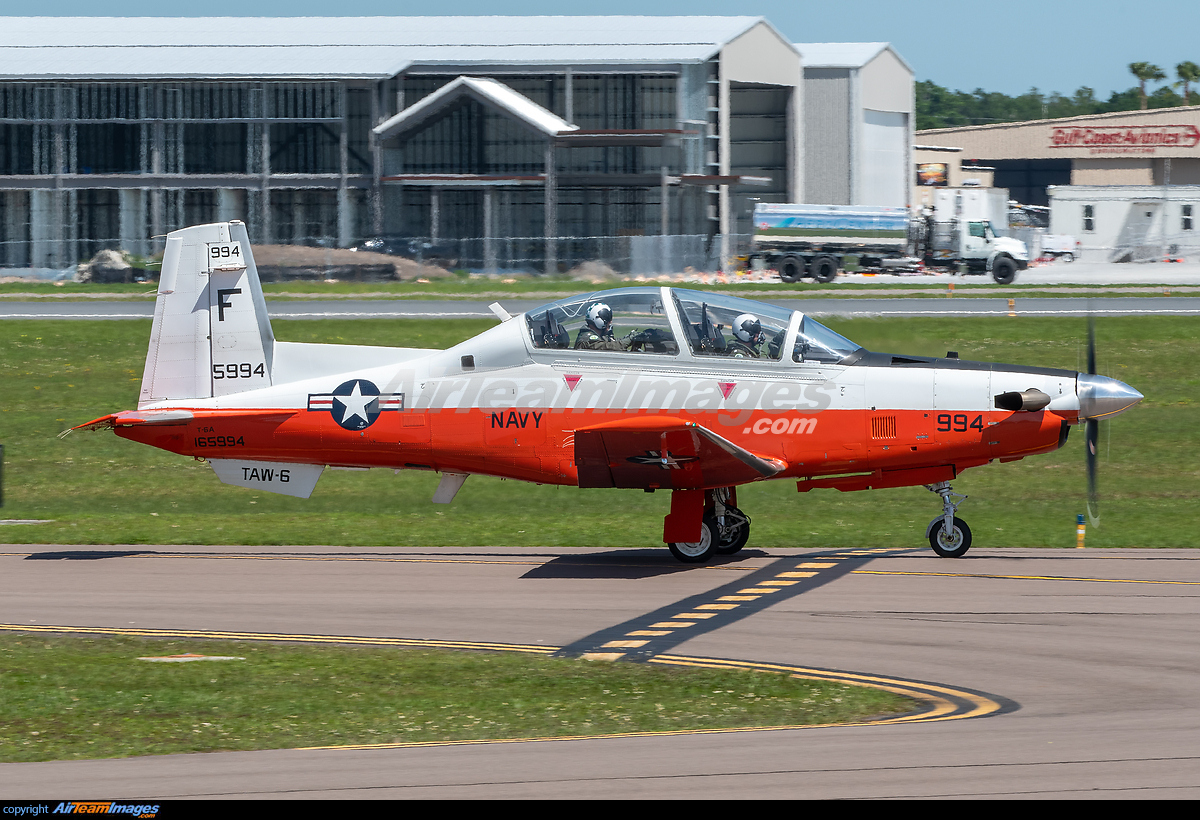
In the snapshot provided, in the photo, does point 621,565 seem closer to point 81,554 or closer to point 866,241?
point 81,554

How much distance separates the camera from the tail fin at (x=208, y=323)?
16.9 meters

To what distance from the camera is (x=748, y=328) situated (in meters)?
15.7

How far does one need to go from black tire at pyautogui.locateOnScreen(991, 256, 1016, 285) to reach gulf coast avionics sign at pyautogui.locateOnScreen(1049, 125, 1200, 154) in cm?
4771

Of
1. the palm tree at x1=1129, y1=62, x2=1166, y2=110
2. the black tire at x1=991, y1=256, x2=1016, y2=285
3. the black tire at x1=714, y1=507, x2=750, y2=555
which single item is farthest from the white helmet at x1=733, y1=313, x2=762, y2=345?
the palm tree at x1=1129, y1=62, x2=1166, y2=110

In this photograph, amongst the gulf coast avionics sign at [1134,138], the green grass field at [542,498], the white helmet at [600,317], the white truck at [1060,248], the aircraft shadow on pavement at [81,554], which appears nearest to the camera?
the white helmet at [600,317]

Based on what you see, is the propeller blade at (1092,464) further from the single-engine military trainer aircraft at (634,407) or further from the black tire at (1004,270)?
the black tire at (1004,270)

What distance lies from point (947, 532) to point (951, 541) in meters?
0.11

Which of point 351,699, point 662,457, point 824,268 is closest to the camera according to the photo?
point 351,699

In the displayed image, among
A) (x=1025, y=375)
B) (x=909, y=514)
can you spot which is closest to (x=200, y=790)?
(x=1025, y=375)

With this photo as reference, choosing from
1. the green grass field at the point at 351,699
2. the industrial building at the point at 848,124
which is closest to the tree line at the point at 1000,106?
the industrial building at the point at 848,124

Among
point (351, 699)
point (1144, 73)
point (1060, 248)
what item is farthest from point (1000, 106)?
point (351, 699)

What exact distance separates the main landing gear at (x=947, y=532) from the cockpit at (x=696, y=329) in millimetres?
→ 1881

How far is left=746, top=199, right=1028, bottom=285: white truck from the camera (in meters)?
53.2

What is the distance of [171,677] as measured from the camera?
11344 millimetres
